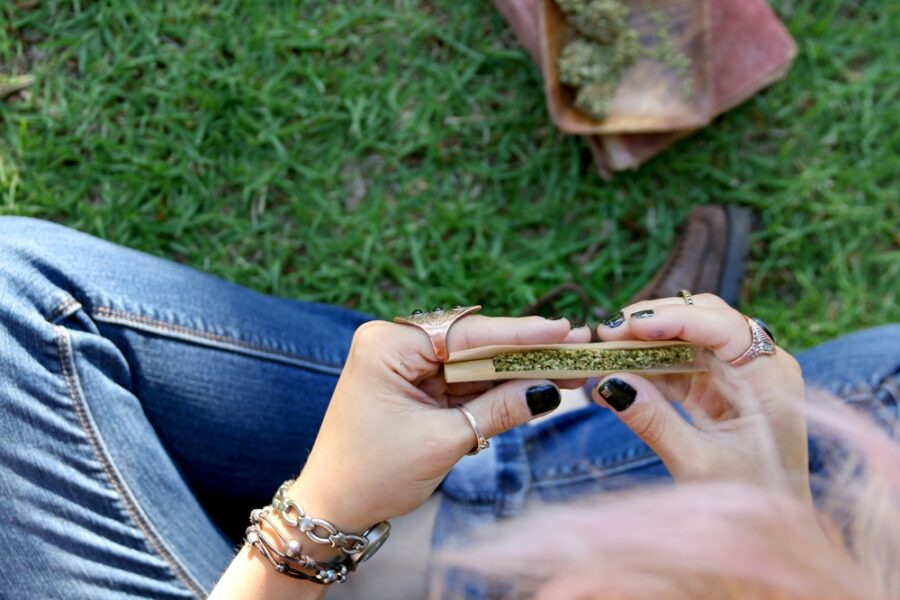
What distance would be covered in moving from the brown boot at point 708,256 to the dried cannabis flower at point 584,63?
499mm

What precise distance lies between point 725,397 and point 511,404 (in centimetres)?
37

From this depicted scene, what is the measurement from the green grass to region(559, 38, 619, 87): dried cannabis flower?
0.18 metres

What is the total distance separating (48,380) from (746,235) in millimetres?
1809

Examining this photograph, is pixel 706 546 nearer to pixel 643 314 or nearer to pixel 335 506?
pixel 643 314

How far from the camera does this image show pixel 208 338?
4.58ft

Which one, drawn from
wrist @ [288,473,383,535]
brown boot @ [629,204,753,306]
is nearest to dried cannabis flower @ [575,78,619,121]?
brown boot @ [629,204,753,306]

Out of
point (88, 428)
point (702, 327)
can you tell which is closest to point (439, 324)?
point (702, 327)

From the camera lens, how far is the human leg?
120 cm

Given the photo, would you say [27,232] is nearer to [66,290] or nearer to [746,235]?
[66,290]

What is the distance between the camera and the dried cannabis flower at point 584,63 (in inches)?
74.7

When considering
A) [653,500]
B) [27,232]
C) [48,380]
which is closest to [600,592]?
[653,500]

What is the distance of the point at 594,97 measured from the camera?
191cm

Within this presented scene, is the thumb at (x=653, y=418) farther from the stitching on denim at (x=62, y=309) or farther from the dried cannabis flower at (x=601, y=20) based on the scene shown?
the dried cannabis flower at (x=601, y=20)

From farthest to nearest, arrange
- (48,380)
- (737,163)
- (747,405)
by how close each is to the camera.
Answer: (737,163) → (48,380) → (747,405)
